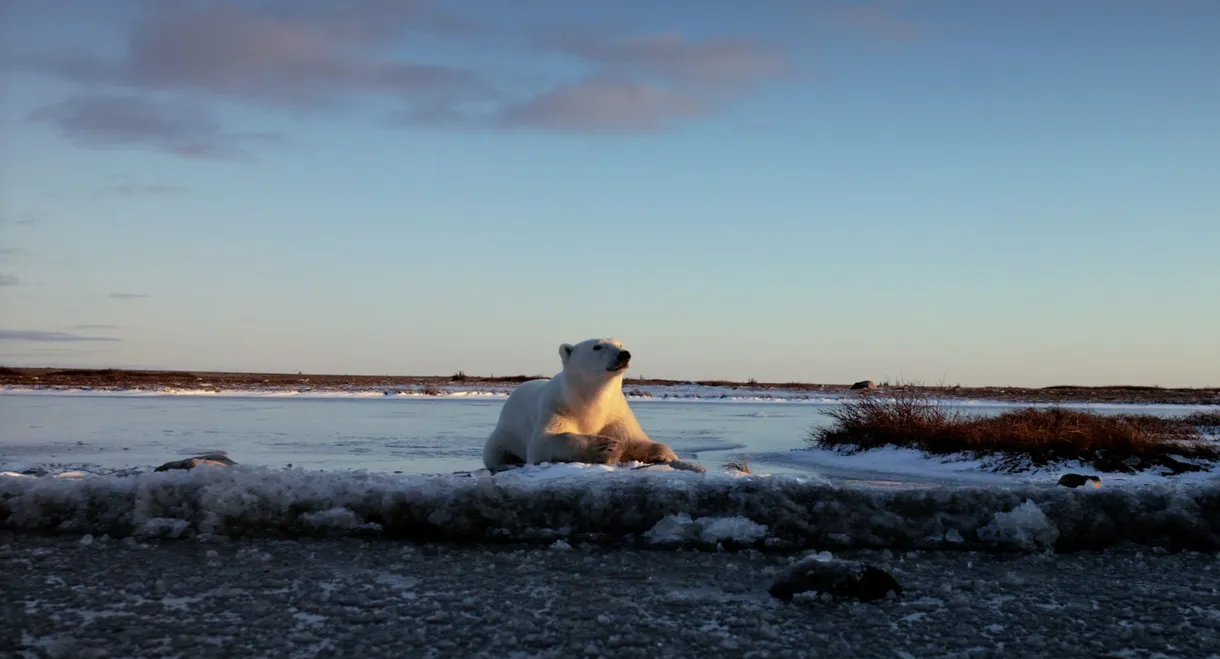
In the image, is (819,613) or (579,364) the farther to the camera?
(579,364)

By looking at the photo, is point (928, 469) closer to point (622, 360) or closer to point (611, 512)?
point (622, 360)

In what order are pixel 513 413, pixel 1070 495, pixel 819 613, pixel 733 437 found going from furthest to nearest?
pixel 733 437 → pixel 513 413 → pixel 1070 495 → pixel 819 613

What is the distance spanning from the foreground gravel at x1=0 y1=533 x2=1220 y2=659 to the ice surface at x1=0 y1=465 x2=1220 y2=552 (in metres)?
0.27

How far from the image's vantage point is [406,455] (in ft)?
32.2

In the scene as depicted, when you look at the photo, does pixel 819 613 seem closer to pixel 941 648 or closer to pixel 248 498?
pixel 941 648

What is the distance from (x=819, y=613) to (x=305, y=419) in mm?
14810

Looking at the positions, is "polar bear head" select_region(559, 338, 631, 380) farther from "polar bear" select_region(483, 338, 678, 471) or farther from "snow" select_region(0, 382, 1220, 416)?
"snow" select_region(0, 382, 1220, 416)

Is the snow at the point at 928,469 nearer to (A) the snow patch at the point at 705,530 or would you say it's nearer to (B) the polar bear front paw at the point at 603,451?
(B) the polar bear front paw at the point at 603,451

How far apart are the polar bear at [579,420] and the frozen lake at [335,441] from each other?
511mm

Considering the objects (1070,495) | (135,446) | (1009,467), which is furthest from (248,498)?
(1009,467)

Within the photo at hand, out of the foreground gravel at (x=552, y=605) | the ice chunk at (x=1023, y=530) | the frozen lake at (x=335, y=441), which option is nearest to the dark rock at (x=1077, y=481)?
the frozen lake at (x=335, y=441)

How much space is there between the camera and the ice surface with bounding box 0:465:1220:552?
4906 millimetres

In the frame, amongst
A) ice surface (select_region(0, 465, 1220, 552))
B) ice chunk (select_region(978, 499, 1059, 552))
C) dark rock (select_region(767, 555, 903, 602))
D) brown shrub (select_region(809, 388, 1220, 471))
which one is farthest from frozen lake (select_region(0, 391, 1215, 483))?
dark rock (select_region(767, 555, 903, 602))

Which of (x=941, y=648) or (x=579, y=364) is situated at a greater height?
(x=579, y=364)
